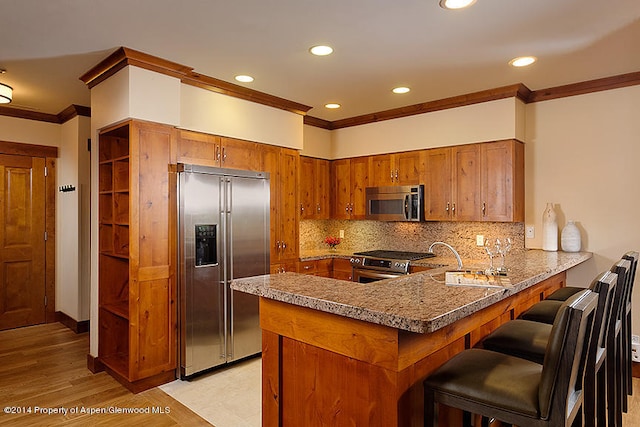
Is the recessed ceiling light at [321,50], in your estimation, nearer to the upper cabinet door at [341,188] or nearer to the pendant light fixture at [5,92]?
the upper cabinet door at [341,188]

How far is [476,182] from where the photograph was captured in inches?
156

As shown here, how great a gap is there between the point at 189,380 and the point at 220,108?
2360mm

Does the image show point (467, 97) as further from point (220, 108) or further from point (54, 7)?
point (54, 7)

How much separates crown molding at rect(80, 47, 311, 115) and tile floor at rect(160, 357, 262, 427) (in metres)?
2.49

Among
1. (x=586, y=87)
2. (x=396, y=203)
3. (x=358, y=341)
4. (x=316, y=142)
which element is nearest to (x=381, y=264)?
(x=396, y=203)

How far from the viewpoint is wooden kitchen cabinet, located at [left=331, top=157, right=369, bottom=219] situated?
488 centimetres

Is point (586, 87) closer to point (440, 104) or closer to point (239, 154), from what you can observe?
point (440, 104)

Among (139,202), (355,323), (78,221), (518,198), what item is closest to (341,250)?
(518,198)

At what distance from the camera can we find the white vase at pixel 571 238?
358cm

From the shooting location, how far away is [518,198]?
384cm

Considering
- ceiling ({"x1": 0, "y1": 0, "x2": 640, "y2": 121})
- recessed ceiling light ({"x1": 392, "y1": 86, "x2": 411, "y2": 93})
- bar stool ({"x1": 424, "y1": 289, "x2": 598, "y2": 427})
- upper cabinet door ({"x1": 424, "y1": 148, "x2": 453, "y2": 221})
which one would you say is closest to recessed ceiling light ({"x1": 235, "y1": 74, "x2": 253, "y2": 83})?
ceiling ({"x1": 0, "y1": 0, "x2": 640, "y2": 121})

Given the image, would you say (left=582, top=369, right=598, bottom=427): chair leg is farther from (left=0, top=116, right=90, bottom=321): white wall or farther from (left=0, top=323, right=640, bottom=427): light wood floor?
(left=0, top=116, right=90, bottom=321): white wall

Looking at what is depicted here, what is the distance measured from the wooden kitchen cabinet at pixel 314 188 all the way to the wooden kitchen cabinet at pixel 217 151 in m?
0.95

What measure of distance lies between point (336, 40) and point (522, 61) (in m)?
1.51
